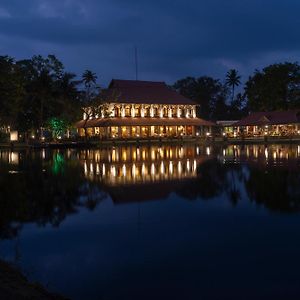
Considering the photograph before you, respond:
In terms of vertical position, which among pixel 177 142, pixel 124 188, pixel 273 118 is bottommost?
pixel 124 188

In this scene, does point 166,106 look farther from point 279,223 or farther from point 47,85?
point 279,223

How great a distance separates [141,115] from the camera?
74.1 m

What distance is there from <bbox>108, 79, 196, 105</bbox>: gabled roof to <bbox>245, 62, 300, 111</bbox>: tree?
54.7ft

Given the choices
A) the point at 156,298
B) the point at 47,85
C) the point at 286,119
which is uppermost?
the point at 47,85

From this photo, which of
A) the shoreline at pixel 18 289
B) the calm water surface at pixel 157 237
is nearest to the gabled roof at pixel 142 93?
the calm water surface at pixel 157 237

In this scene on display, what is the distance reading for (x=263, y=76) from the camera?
3329 inches

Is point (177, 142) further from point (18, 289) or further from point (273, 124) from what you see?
point (18, 289)

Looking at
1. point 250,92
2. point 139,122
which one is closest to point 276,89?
point 250,92

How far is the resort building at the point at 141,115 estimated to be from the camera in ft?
227

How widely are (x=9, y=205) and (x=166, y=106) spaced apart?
6356cm

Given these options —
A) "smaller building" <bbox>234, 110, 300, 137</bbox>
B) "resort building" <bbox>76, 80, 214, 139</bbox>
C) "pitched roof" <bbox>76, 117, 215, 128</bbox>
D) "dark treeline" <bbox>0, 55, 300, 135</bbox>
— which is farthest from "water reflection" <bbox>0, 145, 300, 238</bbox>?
"smaller building" <bbox>234, 110, 300, 137</bbox>

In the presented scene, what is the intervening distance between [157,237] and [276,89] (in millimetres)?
77236

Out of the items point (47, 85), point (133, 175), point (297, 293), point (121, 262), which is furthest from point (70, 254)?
point (47, 85)

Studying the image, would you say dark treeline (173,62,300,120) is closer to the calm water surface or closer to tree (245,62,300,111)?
tree (245,62,300,111)
